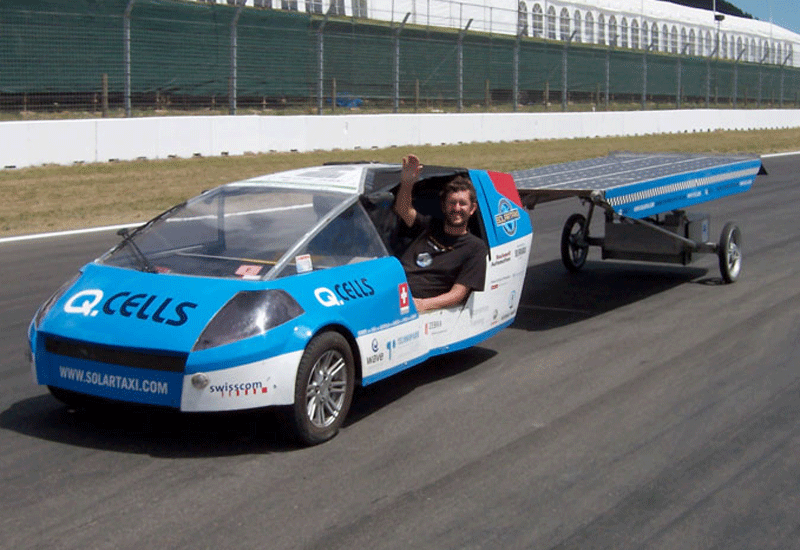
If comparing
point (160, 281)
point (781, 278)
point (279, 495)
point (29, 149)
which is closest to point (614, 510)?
point (279, 495)

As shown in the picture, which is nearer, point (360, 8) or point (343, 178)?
point (343, 178)

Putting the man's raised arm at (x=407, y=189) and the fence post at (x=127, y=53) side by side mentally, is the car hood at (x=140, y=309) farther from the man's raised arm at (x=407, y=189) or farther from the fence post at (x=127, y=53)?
the fence post at (x=127, y=53)

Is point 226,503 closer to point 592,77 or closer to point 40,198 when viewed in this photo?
point 40,198

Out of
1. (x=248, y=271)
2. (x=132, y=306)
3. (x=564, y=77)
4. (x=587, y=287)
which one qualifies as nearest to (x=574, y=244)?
(x=587, y=287)

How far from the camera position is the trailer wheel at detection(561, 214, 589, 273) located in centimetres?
1130

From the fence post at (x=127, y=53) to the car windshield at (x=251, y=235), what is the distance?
15310mm

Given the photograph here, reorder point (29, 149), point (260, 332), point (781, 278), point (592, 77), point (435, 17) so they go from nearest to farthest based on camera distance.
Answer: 1. point (260, 332)
2. point (781, 278)
3. point (29, 149)
4. point (435, 17)
5. point (592, 77)

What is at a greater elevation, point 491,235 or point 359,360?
Result: point 491,235

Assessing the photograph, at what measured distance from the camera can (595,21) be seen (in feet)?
177

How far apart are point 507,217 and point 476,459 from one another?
2.66 m

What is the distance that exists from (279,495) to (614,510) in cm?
154

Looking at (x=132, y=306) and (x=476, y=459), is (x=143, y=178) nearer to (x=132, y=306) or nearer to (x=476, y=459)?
(x=132, y=306)

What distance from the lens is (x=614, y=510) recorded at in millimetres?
4840

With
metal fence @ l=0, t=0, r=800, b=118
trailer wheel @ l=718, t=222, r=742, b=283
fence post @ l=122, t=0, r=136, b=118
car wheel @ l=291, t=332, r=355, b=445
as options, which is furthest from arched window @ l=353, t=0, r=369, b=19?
car wheel @ l=291, t=332, r=355, b=445
